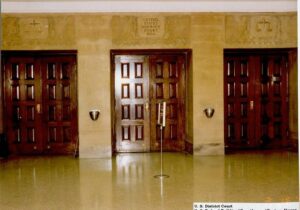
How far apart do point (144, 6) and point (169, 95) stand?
74.7 inches

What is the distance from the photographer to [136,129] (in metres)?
8.66

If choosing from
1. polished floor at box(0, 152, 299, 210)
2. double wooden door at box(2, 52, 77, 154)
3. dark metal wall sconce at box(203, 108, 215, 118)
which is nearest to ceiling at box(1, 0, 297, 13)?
double wooden door at box(2, 52, 77, 154)

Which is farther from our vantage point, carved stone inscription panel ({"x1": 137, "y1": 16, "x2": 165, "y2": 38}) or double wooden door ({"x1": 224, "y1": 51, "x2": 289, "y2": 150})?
double wooden door ({"x1": 224, "y1": 51, "x2": 289, "y2": 150})

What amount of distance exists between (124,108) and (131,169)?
2109mm

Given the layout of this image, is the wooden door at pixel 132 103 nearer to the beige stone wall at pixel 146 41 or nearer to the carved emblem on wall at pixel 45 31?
the beige stone wall at pixel 146 41

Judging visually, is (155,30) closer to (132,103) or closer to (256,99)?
(132,103)

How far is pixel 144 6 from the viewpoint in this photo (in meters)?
8.12

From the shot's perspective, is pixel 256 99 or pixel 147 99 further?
pixel 256 99

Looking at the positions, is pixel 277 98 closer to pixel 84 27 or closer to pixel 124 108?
pixel 124 108

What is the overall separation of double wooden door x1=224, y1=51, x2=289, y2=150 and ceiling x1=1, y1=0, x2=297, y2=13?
0.97 m

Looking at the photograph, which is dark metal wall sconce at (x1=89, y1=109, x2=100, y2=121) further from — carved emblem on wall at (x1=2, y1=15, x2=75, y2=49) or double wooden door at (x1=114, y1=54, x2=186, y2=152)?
carved emblem on wall at (x1=2, y1=15, x2=75, y2=49)

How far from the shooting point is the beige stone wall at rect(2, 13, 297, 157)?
26.5 feet

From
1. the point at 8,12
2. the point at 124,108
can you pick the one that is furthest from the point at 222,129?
the point at 8,12

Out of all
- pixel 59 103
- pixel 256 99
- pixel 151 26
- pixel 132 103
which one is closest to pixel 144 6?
pixel 151 26
